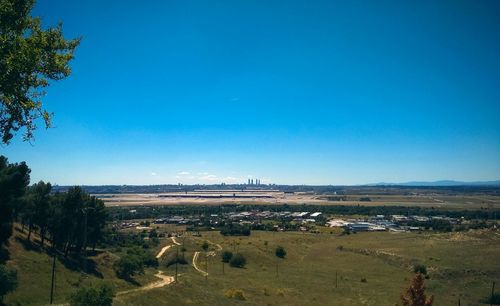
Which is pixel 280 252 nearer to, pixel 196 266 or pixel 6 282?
pixel 196 266

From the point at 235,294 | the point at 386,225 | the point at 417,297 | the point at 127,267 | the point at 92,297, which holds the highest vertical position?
the point at 92,297

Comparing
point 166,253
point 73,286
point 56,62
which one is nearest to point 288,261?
point 166,253

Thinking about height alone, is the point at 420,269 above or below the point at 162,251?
below

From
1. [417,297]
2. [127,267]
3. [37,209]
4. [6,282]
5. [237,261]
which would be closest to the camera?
[6,282]

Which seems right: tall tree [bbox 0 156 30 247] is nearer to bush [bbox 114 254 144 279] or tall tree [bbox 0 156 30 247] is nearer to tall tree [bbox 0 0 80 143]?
bush [bbox 114 254 144 279]

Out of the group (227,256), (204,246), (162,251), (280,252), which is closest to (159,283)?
(227,256)

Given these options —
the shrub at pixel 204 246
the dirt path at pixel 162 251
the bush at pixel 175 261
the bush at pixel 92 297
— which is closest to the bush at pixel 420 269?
the bush at pixel 175 261
